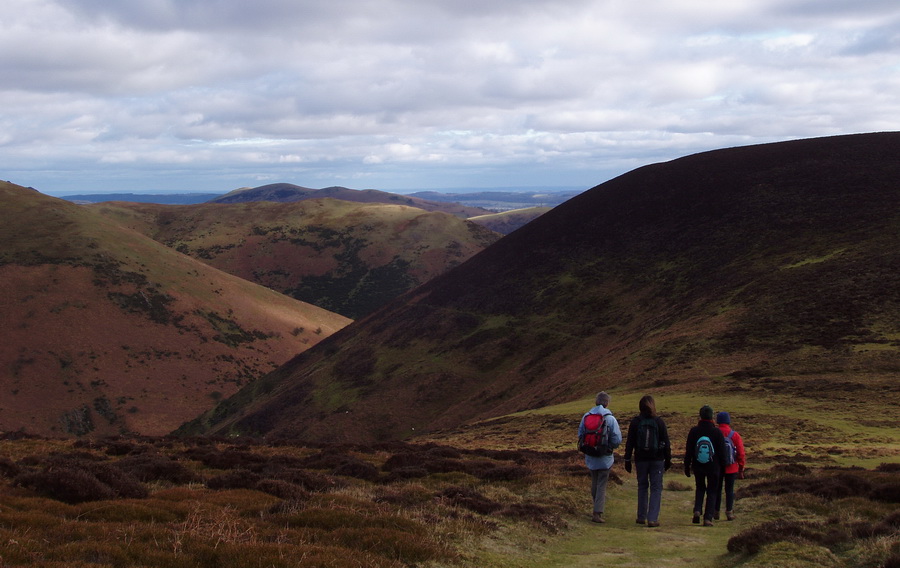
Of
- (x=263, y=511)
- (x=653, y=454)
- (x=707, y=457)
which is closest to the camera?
(x=263, y=511)

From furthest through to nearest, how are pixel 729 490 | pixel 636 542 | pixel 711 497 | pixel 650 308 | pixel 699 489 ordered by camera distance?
pixel 650 308 → pixel 729 490 → pixel 699 489 → pixel 711 497 → pixel 636 542

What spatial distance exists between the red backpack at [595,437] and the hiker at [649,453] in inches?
19.9

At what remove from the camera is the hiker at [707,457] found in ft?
51.2

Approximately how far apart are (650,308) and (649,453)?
2114 inches

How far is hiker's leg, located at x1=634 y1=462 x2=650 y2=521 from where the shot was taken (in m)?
15.3

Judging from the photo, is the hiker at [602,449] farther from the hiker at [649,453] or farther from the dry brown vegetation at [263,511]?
the dry brown vegetation at [263,511]

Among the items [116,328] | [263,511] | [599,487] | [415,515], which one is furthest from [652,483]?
[116,328]

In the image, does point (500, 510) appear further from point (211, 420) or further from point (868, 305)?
point (211, 420)

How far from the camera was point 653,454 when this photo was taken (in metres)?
15.0

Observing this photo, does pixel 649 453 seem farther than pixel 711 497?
No

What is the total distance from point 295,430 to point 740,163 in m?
69.4

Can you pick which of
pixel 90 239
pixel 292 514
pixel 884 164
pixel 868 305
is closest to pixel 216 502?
pixel 292 514

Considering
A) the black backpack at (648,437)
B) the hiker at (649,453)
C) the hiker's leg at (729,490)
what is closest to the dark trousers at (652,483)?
the hiker at (649,453)

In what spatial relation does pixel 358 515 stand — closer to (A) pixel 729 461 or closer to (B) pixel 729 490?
(A) pixel 729 461
